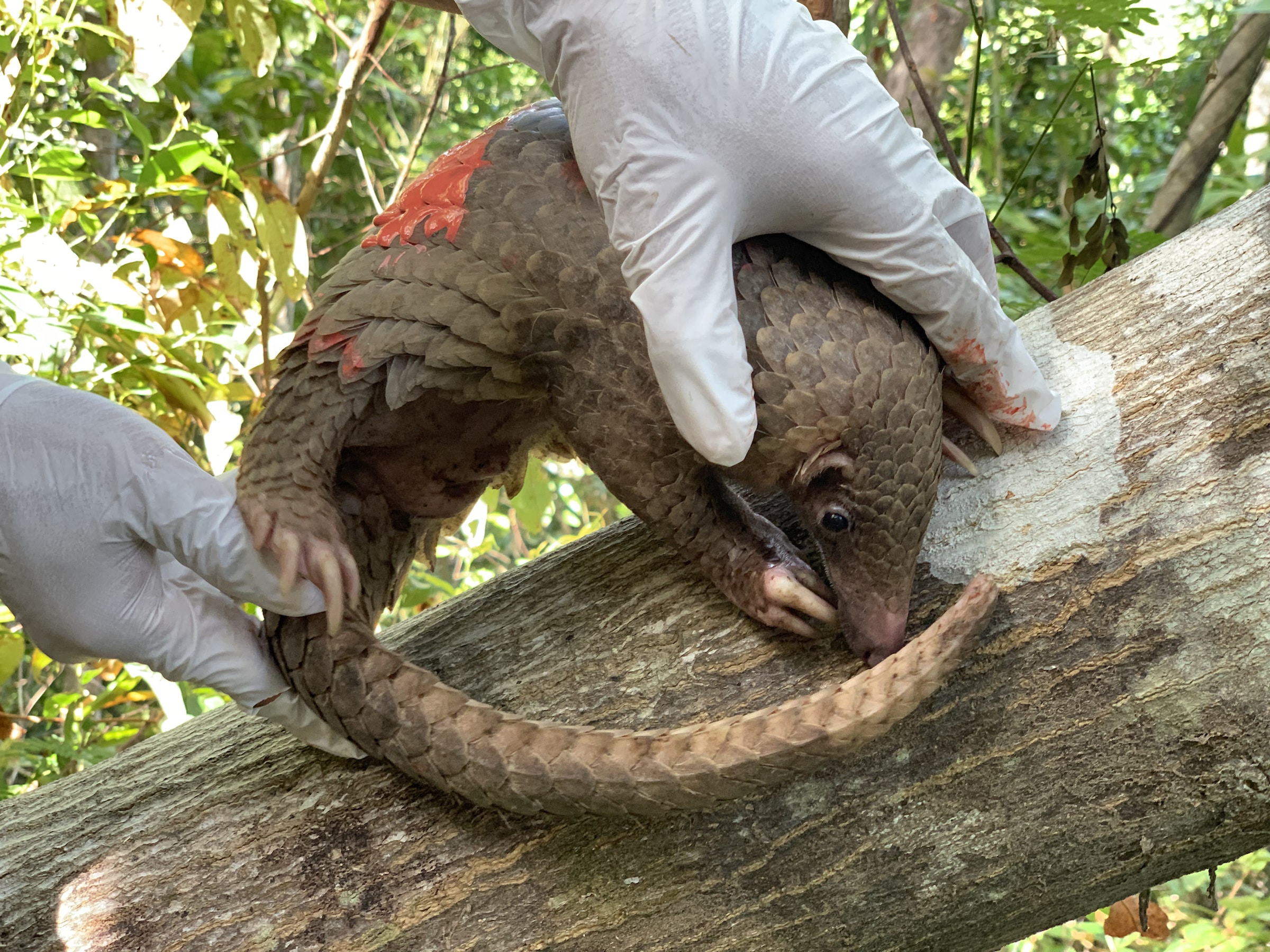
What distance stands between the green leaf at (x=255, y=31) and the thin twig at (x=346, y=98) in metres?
0.23

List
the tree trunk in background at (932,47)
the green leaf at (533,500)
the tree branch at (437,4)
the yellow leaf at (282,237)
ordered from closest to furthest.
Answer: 1. the tree branch at (437,4)
2. the yellow leaf at (282,237)
3. the green leaf at (533,500)
4. the tree trunk in background at (932,47)

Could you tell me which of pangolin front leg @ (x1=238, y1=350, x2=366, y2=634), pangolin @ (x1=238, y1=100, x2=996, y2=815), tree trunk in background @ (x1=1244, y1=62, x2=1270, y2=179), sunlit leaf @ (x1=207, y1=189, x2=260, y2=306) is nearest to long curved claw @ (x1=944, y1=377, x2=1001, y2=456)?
pangolin @ (x1=238, y1=100, x2=996, y2=815)

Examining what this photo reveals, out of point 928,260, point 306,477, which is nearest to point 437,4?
point 306,477

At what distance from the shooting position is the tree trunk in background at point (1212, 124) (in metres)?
2.74

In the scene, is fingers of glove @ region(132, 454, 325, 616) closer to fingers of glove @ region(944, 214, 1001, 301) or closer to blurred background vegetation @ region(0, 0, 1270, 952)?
blurred background vegetation @ region(0, 0, 1270, 952)

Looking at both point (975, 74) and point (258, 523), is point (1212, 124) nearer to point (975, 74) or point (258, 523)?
Answer: point (975, 74)

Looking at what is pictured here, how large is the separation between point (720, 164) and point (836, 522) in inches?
20.9

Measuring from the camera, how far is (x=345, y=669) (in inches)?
57.0

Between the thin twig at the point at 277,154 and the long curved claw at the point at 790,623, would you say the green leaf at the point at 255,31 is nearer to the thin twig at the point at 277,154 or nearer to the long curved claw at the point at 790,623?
the thin twig at the point at 277,154

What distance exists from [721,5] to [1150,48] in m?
5.95

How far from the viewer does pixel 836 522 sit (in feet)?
4.49

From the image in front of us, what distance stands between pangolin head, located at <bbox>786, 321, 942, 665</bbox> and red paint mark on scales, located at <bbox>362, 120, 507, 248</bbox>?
0.69 m

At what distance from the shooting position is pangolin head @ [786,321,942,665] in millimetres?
1291

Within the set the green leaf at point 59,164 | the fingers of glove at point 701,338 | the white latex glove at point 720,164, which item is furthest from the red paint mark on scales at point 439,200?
the green leaf at point 59,164
